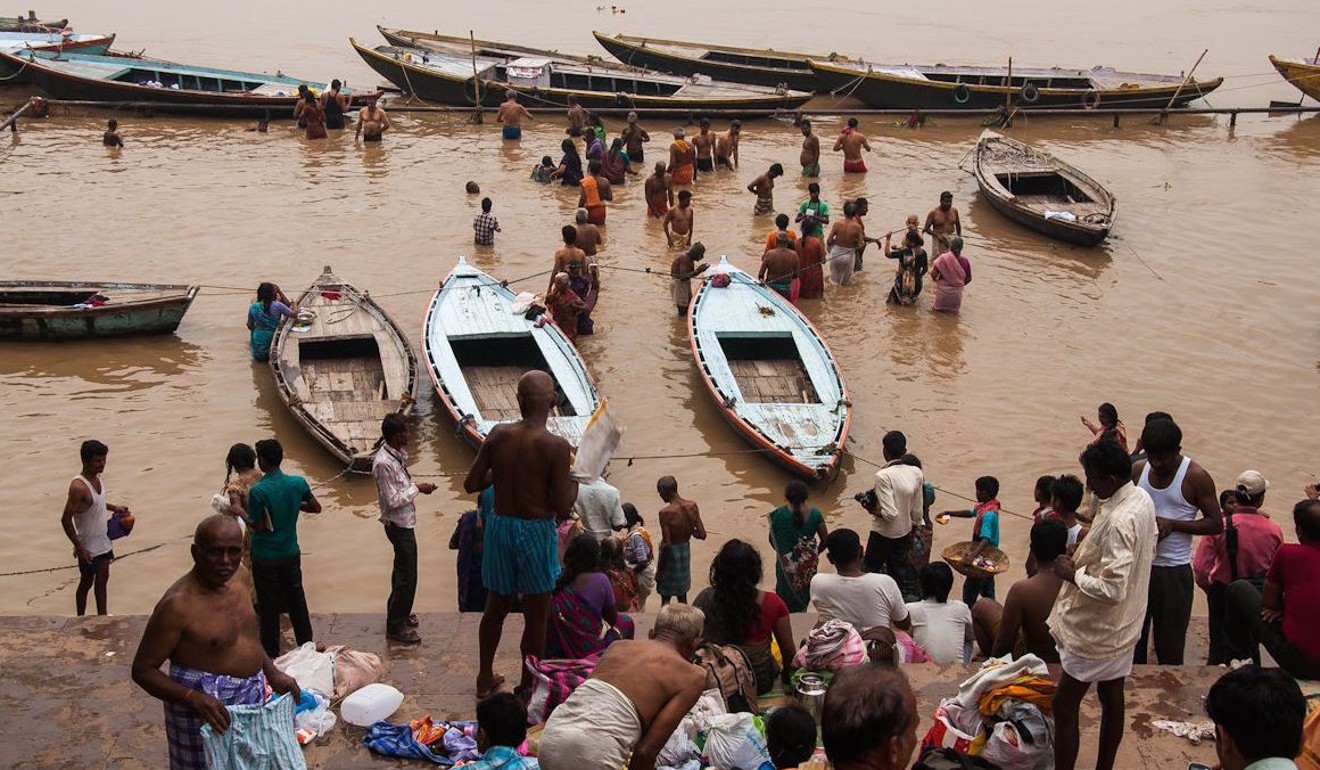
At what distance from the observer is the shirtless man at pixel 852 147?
70.5ft

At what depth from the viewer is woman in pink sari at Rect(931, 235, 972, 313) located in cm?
1495

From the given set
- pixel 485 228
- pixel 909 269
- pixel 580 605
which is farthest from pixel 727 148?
pixel 580 605

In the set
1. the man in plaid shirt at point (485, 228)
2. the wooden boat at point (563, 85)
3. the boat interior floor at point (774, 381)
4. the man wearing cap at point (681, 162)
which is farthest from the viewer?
the wooden boat at point (563, 85)

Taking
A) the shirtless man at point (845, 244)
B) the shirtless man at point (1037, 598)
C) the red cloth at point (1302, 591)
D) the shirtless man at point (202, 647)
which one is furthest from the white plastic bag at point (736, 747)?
the shirtless man at point (845, 244)

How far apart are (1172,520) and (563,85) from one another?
2156 centimetres

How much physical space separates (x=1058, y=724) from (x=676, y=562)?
337 cm

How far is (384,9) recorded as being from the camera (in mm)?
46969

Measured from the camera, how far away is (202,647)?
16.3ft

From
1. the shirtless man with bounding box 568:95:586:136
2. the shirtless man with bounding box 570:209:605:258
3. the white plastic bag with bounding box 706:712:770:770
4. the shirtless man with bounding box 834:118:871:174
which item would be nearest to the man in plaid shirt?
the shirtless man with bounding box 570:209:605:258

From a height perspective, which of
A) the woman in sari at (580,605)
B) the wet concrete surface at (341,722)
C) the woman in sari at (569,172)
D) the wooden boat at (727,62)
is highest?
the wooden boat at (727,62)

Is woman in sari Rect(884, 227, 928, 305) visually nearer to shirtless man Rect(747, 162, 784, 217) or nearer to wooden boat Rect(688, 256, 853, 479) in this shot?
wooden boat Rect(688, 256, 853, 479)

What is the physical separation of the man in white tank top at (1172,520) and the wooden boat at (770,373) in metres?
3.97

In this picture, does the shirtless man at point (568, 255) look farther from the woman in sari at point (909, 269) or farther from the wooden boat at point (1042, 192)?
the wooden boat at point (1042, 192)

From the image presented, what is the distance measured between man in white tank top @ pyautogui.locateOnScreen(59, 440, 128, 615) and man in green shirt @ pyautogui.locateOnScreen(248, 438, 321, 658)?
158 centimetres
